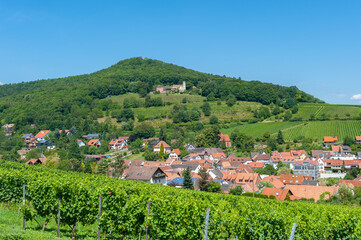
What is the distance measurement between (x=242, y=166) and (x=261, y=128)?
3182 centimetres

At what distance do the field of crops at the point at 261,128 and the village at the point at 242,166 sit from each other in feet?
25.3

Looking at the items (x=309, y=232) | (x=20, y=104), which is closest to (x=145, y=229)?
(x=309, y=232)

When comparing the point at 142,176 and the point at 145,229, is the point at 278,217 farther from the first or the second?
the point at 142,176

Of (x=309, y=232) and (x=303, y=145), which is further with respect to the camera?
(x=303, y=145)

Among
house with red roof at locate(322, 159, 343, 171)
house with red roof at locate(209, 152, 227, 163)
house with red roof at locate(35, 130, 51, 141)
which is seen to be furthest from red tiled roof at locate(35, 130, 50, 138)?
house with red roof at locate(322, 159, 343, 171)

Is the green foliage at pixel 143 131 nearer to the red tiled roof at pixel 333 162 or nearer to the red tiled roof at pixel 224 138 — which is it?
the red tiled roof at pixel 224 138

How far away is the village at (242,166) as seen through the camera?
153ft

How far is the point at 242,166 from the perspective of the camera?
222 ft

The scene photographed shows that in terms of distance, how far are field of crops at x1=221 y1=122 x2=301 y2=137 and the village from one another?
7.72 m

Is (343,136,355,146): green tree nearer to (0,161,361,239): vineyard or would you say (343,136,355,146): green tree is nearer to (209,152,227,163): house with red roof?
(209,152,227,163): house with red roof

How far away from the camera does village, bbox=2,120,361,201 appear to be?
153ft

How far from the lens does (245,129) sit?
9712cm

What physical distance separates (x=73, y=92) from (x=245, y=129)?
74.1 m

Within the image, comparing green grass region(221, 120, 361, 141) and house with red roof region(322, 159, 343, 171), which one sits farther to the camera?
green grass region(221, 120, 361, 141)
